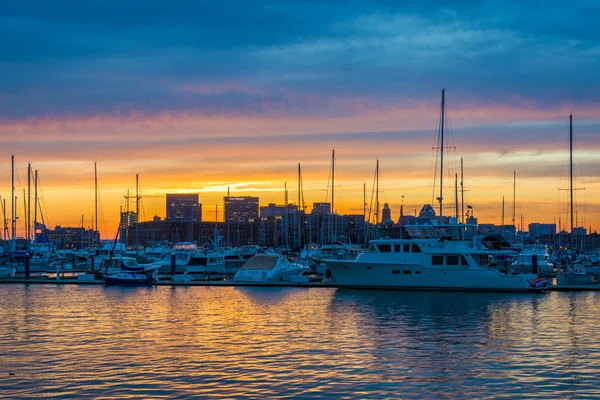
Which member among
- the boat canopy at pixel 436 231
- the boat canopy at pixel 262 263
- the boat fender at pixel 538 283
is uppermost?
the boat canopy at pixel 436 231

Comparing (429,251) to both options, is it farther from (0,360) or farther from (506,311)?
(0,360)

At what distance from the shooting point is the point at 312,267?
85.8 m

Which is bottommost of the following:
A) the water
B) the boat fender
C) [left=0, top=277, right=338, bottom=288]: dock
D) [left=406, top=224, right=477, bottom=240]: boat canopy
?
[left=0, top=277, right=338, bottom=288]: dock

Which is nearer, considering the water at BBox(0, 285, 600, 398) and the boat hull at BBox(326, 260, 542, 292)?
the water at BBox(0, 285, 600, 398)

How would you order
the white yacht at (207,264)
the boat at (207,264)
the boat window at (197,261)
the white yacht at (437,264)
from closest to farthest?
the white yacht at (437,264)
the boat at (207,264)
the white yacht at (207,264)
the boat window at (197,261)

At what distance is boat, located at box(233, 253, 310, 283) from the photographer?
65.9m

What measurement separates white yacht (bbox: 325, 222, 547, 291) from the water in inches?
140

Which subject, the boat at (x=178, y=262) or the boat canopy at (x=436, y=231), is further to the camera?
the boat at (x=178, y=262)

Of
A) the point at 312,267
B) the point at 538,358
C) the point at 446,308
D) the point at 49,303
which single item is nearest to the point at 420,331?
the point at 538,358

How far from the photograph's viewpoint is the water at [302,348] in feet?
74.9

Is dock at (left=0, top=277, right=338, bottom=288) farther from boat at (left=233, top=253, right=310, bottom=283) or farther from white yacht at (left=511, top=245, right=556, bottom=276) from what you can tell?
white yacht at (left=511, top=245, right=556, bottom=276)

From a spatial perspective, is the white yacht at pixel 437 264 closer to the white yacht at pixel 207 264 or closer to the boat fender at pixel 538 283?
the boat fender at pixel 538 283

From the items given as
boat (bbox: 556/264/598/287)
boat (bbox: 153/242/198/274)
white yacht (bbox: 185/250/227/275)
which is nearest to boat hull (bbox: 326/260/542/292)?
boat (bbox: 556/264/598/287)

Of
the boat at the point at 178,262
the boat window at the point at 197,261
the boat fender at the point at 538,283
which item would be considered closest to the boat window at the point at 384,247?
the boat fender at the point at 538,283
